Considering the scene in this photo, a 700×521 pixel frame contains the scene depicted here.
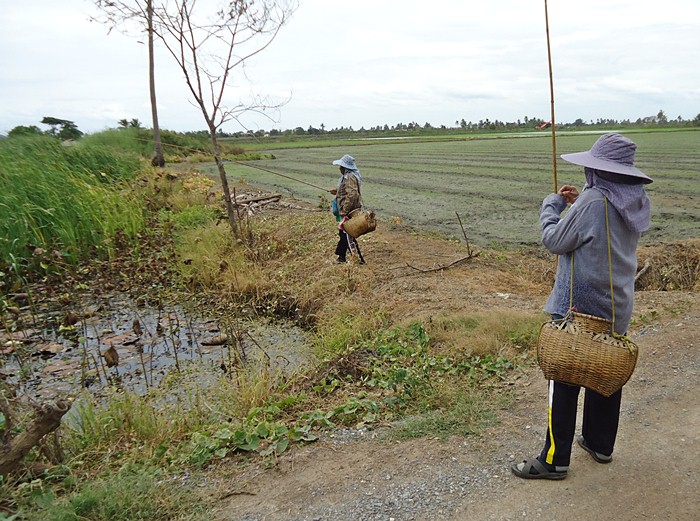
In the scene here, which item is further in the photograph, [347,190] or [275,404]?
[347,190]

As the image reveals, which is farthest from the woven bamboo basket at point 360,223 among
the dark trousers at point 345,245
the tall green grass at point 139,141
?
the tall green grass at point 139,141

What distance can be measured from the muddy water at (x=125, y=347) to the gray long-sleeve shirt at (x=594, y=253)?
2.86 meters

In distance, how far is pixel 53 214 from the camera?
8.93 metres

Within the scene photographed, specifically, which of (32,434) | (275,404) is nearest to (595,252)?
(275,404)

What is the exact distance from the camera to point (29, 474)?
10.7 ft

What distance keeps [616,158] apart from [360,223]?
4485mm

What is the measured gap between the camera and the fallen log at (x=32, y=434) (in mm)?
3090

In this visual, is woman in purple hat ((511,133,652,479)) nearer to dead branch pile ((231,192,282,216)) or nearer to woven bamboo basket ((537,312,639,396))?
woven bamboo basket ((537,312,639,396))

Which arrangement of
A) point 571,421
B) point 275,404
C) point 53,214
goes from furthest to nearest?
point 53,214 → point 275,404 → point 571,421

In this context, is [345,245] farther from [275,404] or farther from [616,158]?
[616,158]

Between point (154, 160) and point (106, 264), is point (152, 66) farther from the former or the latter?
point (106, 264)

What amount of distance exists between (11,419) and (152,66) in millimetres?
17633

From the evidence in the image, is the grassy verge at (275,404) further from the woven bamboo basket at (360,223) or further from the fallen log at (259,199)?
the fallen log at (259,199)

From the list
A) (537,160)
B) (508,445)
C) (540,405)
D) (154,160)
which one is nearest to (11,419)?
(508,445)
